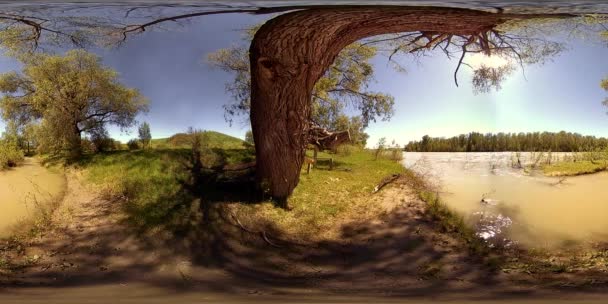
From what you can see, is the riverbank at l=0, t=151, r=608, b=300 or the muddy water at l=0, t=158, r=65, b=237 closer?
the riverbank at l=0, t=151, r=608, b=300

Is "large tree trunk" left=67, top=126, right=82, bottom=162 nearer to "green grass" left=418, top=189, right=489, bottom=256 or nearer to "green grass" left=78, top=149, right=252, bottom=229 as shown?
A: "green grass" left=78, top=149, right=252, bottom=229

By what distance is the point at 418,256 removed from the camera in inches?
41.4

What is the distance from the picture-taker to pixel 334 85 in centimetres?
135

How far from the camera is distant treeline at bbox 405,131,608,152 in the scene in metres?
1.21

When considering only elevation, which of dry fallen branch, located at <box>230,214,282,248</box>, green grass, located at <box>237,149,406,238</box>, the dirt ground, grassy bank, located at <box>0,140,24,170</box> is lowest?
the dirt ground

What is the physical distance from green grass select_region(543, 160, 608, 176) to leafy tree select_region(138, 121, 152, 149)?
65.8 inches

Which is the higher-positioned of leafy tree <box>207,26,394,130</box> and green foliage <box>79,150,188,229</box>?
leafy tree <box>207,26,394,130</box>

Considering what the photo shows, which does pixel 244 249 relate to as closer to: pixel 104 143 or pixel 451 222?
pixel 104 143

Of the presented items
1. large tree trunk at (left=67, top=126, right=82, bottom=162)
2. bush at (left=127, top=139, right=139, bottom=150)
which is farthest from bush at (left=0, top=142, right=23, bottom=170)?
bush at (left=127, top=139, right=139, bottom=150)

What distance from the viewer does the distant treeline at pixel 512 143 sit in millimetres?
1213

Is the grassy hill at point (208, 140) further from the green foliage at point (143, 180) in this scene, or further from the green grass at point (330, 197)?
the green grass at point (330, 197)

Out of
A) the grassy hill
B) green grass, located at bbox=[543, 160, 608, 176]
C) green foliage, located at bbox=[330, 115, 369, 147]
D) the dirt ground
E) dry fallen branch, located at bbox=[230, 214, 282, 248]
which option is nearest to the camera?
the dirt ground

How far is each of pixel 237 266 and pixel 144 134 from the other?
56cm

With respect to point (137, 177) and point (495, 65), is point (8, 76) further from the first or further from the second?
point (495, 65)
